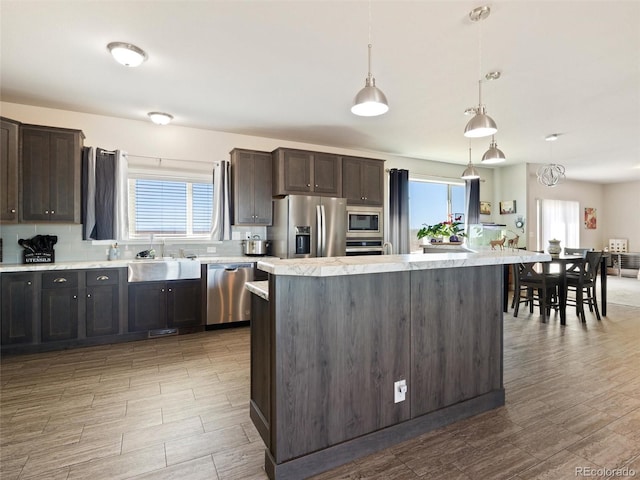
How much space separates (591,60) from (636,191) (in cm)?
943

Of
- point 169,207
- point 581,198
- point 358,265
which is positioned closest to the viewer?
point 358,265

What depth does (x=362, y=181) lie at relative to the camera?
214 inches

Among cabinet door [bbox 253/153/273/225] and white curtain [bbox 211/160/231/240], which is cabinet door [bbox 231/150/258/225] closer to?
cabinet door [bbox 253/153/273/225]

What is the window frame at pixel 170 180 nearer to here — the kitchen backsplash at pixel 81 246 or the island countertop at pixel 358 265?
the kitchen backsplash at pixel 81 246

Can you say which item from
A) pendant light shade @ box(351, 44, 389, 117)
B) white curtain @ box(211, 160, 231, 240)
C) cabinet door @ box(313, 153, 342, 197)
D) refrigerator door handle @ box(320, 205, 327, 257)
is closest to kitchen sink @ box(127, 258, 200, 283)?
white curtain @ box(211, 160, 231, 240)

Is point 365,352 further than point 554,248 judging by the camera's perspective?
No

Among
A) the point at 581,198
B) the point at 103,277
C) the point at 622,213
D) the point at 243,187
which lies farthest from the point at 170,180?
the point at 622,213

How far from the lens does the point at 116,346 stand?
376 centimetres

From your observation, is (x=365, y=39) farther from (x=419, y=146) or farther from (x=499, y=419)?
(x=419, y=146)

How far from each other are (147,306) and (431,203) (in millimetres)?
5500

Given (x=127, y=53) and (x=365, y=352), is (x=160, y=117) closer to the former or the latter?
(x=127, y=53)

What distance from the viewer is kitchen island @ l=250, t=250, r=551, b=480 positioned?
1.72 m

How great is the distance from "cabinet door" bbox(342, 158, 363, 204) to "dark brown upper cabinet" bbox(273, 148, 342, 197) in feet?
0.33

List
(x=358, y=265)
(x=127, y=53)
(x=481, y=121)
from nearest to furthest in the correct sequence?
(x=358, y=265) → (x=481, y=121) → (x=127, y=53)
